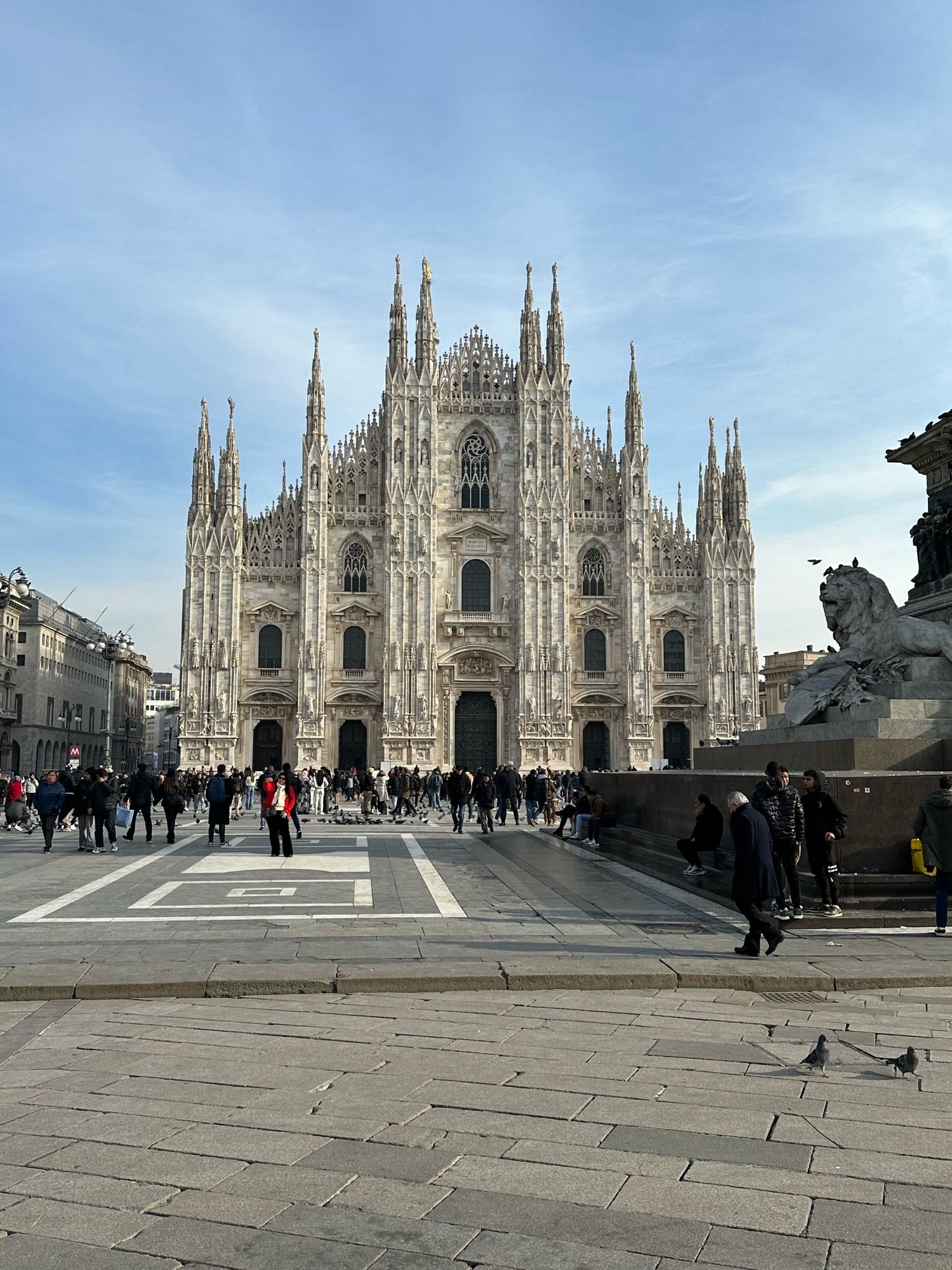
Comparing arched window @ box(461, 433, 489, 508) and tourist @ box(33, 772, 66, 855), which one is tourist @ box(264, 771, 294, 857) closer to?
tourist @ box(33, 772, 66, 855)

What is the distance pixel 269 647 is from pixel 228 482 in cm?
666

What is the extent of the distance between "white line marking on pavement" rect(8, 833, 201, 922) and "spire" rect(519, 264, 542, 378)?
98.9ft

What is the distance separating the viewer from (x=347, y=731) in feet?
139

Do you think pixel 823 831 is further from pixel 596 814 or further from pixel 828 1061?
pixel 596 814

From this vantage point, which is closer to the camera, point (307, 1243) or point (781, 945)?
point (307, 1243)

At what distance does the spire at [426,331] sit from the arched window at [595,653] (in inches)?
488

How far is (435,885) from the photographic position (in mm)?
12266

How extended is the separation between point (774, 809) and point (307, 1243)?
6.44 m

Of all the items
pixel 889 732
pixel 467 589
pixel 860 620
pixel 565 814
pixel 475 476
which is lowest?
pixel 565 814

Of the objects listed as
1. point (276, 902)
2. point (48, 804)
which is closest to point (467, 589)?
point (48, 804)

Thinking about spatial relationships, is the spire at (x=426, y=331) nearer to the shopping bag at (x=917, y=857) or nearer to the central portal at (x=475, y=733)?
the central portal at (x=475, y=733)


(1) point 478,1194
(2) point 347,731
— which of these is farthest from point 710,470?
(1) point 478,1194

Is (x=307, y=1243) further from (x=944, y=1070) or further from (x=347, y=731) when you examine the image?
(x=347, y=731)

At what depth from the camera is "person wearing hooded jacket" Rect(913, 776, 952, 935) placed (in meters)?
8.44
